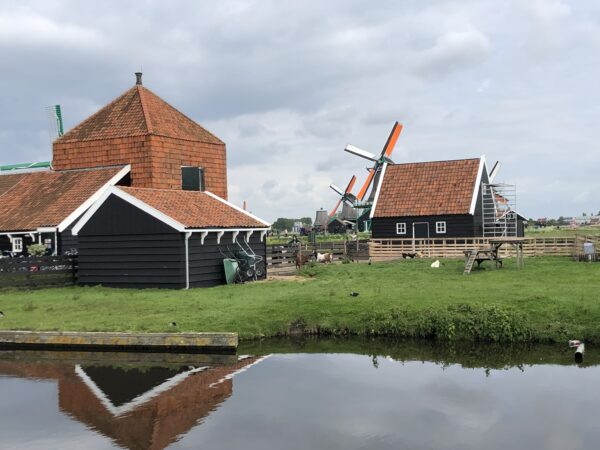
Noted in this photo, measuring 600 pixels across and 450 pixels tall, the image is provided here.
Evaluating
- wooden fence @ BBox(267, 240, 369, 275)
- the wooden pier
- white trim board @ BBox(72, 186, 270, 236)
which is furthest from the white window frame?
the wooden pier

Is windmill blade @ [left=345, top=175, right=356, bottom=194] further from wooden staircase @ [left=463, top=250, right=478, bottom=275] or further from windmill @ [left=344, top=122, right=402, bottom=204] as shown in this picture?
wooden staircase @ [left=463, top=250, right=478, bottom=275]

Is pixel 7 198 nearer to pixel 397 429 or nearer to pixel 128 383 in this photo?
pixel 128 383

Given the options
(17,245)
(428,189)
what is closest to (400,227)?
(428,189)

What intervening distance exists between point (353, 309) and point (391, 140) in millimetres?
43738

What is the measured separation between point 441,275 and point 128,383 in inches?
590

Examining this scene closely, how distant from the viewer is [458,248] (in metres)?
35.7

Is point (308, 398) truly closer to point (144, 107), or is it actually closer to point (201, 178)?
point (201, 178)

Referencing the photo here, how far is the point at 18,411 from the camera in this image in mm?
11352

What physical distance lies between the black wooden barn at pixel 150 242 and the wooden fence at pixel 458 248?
1433 centimetres

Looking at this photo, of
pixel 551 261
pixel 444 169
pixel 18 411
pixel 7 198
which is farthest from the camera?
pixel 444 169

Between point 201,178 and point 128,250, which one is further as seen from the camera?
point 201,178

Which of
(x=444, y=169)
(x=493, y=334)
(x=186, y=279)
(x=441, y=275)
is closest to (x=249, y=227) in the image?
(x=186, y=279)

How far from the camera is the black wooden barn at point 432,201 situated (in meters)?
40.3

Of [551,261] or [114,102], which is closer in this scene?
[551,261]
